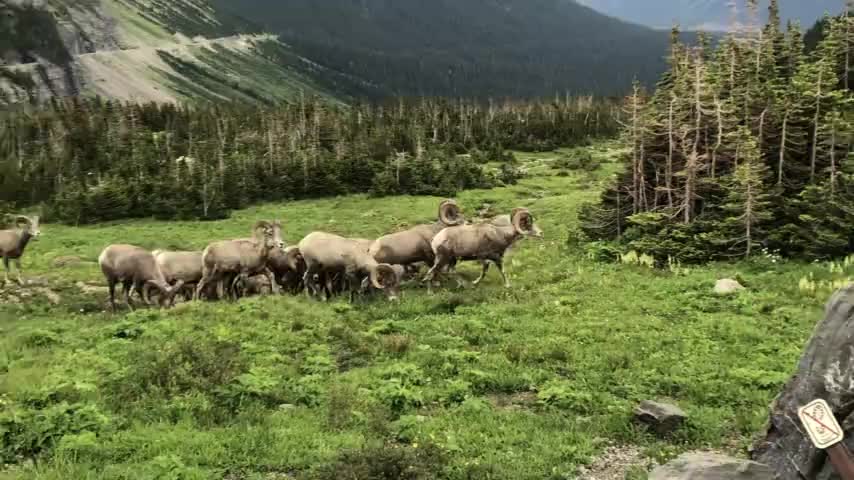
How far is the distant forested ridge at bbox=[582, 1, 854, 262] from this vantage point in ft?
82.7

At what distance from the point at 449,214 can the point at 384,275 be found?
198 inches

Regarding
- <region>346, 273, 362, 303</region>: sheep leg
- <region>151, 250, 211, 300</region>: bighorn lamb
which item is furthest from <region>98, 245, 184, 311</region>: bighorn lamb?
<region>346, 273, 362, 303</region>: sheep leg

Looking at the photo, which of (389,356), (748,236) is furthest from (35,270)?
(748,236)

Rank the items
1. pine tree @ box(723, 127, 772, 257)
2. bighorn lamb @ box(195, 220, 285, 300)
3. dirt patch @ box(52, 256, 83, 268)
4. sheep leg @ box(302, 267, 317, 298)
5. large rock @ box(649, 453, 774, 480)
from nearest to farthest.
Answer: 1. large rock @ box(649, 453, 774, 480)
2. bighorn lamb @ box(195, 220, 285, 300)
3. sheep leg @ box(302, 267, 317, 298)
4. pine tree @ box(723, 127, 772, 257)
5. dirt patch @ box(52, 256, 83, 268)

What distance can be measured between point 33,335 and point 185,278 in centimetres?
668

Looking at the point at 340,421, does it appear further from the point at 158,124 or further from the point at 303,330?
the point at 158,124

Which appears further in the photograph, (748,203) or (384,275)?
(748,203)

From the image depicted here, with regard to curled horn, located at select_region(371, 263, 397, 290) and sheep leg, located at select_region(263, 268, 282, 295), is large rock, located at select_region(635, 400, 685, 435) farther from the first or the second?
sheep leg, located at select_region(263, 268, 282, 295)

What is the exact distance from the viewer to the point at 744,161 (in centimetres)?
2741

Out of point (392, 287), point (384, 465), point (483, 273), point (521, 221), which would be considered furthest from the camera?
point (521, 221)

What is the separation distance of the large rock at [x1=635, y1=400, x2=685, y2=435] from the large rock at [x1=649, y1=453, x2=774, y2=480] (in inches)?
91.2

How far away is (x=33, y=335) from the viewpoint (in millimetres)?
18594

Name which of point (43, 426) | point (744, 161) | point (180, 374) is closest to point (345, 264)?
point (180, 374)

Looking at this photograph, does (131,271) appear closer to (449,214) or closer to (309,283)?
(309,283)
